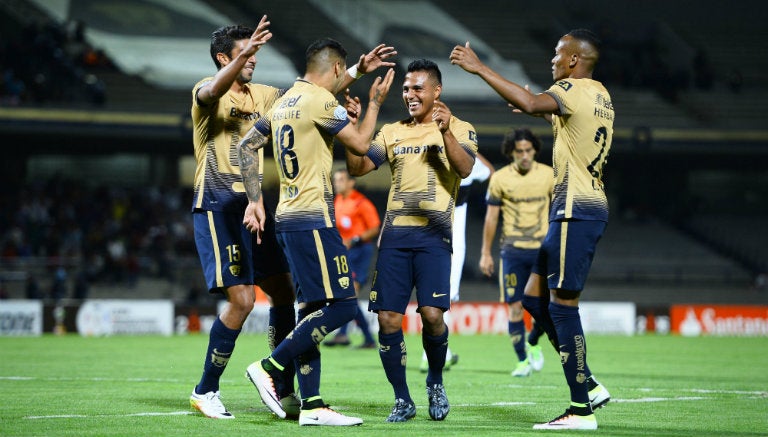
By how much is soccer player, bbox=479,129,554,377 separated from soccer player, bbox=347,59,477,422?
14.4 ft

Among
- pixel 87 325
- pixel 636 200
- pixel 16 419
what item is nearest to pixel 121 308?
pixel 87 325

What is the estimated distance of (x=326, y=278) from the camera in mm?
7281

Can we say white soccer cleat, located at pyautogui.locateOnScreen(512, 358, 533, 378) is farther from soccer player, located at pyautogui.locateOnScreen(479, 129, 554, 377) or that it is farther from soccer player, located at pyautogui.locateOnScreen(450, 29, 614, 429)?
soccer player, located at pyautogui.locateOnScreen(450, 29, 614, 429)

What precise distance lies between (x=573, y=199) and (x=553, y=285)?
60 centimetres

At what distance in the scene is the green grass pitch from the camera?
6996 mm

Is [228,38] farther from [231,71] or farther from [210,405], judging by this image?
[210,405]

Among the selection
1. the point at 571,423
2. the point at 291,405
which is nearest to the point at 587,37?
the point at 571,423

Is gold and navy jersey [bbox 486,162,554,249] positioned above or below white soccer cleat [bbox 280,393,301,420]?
above

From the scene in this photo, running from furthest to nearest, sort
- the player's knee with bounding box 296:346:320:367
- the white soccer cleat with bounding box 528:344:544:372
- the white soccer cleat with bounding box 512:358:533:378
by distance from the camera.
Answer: the white soccer cleat with bounding box 528:344:544:372 → the white soccer cleat with bounding box 512:358:533:378 → the player's knee with bounding box 296:346:320:367

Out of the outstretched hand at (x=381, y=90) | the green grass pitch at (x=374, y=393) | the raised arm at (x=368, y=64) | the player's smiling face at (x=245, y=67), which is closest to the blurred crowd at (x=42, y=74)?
the green grass pitch at (x=374, y=393)

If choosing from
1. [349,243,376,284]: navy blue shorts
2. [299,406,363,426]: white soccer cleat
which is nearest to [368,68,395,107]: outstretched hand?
[299,406,363,426]: white soccer cleat

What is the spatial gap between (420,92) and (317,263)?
1524 millimetres

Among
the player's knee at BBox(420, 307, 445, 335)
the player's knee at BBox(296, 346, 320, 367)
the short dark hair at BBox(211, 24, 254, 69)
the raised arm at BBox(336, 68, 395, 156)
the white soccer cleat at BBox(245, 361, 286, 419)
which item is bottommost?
the white soccer cleat at BBox(245, 361, 286, 419)

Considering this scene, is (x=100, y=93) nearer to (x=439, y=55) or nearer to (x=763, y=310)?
→ (x=439, y=55)
